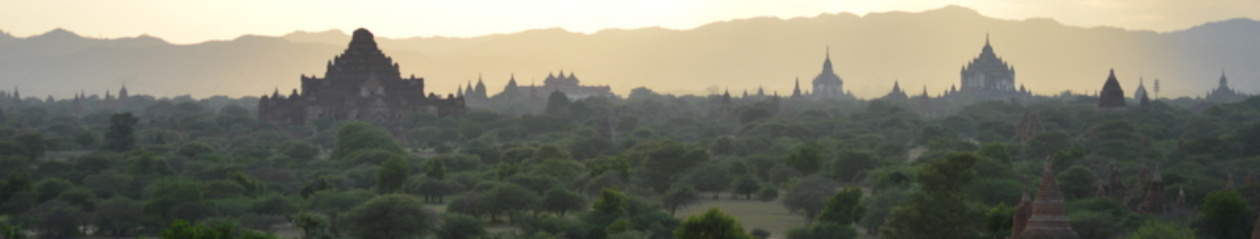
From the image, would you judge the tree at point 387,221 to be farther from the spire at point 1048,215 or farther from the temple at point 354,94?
the temple at point 354,94

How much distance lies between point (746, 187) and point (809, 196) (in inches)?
411

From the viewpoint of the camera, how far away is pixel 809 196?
62.9 metres

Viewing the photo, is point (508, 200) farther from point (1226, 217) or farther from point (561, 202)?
point (1226, 217)

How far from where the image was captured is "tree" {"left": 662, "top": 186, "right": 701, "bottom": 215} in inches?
2611

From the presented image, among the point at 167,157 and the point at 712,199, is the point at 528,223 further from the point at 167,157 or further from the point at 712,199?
the point at 167,157

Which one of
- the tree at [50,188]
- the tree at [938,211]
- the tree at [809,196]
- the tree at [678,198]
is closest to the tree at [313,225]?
the tree at [50,188]

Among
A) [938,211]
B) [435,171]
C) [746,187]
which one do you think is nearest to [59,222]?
[435,171]

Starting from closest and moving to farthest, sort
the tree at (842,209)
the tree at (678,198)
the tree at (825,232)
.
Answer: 1. the tree at (825,232)
2. the tree at (842,209)
3. the tree at (678,198)

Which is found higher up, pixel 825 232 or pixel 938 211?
pixel 938 211

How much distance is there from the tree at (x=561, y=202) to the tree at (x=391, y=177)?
36.5ft

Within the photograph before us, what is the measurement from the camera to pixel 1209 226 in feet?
159

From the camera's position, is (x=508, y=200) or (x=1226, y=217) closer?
(x=1226, y=217)

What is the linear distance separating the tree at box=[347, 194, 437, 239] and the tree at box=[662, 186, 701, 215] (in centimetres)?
1516

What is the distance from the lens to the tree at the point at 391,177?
71312 mm
